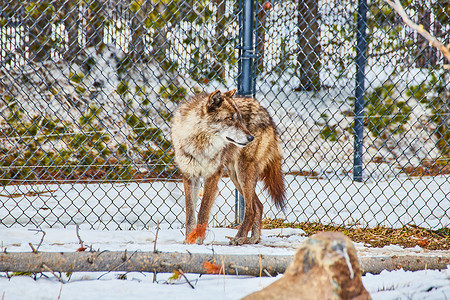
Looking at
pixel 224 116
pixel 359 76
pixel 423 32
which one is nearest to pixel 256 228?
pixel 224 116

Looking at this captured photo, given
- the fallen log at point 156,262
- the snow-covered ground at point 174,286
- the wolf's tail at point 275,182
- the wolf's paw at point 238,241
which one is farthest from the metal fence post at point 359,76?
the snow-covered ground at point 174,286

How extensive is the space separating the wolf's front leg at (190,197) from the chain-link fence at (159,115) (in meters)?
0.49

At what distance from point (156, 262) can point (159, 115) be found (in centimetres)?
255

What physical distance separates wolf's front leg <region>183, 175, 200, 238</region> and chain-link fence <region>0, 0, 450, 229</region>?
49 centimetres

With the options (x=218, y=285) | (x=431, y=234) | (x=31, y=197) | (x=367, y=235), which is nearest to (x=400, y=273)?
(x=218, y=285)

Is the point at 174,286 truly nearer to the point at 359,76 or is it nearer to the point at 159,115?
the point at 159,115

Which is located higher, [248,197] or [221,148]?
[221,148]

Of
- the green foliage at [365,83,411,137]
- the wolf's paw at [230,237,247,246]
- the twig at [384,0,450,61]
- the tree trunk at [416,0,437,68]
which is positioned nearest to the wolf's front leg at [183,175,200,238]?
the wolf's paw at [230,237,247,246]

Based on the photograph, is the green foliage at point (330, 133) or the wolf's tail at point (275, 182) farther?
the green foliage at point (330, 133)

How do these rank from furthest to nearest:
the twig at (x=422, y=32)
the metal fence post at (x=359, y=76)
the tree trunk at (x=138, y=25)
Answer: the tree trunk at (x=138, y=25) → the metal fence post at (x=359, y=76) → the twig at (x=422, y=32)

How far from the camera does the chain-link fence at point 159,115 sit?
4.47m

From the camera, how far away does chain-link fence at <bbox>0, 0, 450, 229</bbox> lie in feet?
14.7

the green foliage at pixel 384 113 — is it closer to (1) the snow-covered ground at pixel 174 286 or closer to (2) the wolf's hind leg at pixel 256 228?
(2) the wolf's hind leg at pixel 256 228

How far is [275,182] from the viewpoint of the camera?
4238mm
